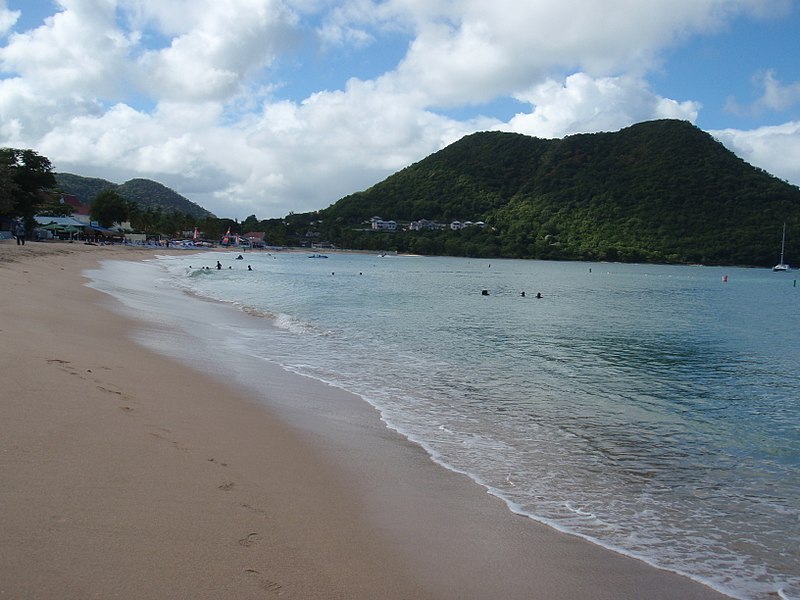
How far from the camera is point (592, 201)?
14475cm

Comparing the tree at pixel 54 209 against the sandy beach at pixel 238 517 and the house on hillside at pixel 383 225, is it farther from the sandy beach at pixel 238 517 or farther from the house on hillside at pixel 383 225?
the sandy beach at pixel 238 517

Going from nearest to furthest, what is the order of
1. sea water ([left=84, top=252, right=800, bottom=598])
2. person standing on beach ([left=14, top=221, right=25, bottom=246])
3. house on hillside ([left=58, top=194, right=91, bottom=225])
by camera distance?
1. sea water ([left=84, top=252, right=800, bottom=598])
2. person standing on beach ([left=14, top=221, right=25, bottom=246])
3. house on hillside ([left=58, top=194, right=91, bottom=225])

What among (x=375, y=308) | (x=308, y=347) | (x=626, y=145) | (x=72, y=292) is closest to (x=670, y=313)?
(x=375, y=308)

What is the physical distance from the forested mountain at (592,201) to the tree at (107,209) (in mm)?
69908

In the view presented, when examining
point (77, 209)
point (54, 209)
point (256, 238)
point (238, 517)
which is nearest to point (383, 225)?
point (256, 238)

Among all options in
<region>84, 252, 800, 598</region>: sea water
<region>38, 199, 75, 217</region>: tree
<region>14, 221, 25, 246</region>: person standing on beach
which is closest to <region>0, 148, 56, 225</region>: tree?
<region>14, 221, 25, 246</region>: person standing on beach

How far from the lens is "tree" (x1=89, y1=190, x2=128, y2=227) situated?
107125 mm

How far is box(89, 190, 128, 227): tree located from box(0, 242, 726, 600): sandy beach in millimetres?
111564

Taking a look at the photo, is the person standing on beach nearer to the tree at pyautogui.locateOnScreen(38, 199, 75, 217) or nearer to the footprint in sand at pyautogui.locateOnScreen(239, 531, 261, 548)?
the tree at pyautogui.locateOnScreen(38, 199, 75, 217)

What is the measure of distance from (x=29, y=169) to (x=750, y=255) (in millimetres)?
120985

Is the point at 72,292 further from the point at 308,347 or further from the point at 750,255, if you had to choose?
the point at 750,255

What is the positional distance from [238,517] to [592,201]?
492 ft

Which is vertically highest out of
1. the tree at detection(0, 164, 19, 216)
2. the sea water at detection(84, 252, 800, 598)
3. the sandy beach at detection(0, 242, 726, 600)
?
the tree at detection(0, 164, 19, 216)

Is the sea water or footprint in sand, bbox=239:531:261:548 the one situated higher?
footprint in sand, bbox=239:531:261:548
